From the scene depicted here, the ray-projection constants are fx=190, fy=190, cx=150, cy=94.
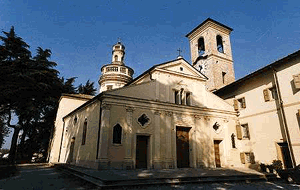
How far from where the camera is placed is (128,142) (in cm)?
1277

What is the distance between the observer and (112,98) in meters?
13.0

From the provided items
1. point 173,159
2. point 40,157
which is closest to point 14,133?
point 40,157

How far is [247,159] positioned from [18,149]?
2910 centimetres

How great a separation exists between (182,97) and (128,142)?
20.7 feet

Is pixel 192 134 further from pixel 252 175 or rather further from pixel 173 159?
pixel 252 175

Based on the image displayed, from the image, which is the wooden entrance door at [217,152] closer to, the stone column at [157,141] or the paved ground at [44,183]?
the stone column at [157,141]

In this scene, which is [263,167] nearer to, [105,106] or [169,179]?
[169,179]

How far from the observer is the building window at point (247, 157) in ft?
51.0

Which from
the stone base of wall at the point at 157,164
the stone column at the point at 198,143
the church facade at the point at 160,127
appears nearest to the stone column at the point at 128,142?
the church facade at the point at 160,127

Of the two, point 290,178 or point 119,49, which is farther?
point 119,49

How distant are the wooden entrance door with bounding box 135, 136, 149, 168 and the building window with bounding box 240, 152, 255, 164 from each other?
8.69 m

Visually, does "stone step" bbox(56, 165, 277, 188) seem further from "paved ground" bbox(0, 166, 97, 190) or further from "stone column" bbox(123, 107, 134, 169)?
"stone column" bbox(123, 107, 134, 169)

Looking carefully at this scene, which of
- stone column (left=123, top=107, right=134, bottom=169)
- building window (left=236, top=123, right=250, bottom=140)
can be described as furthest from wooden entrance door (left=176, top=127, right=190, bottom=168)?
building window (left=236, top=123, right=250, bottom=140)

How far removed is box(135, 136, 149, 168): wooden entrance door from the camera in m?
13.1
